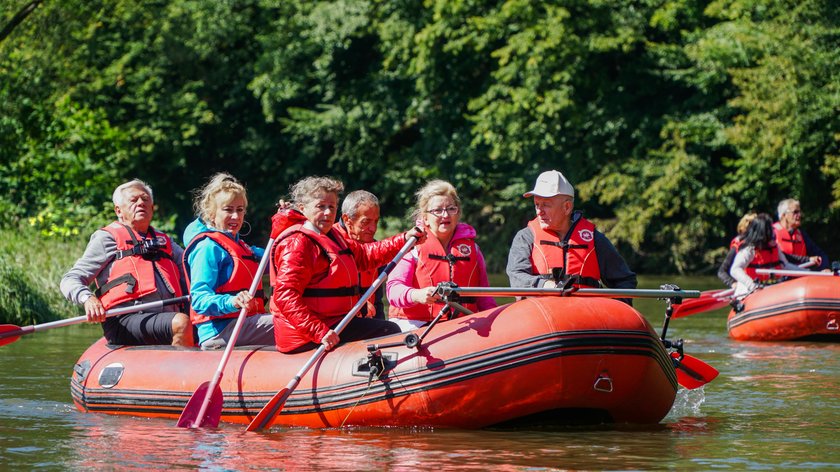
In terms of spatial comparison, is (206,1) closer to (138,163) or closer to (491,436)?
(138,163)

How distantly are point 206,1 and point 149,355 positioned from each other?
65.0 ft

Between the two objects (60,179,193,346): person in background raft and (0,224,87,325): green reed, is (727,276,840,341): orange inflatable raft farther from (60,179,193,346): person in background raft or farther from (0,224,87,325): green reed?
(0,224,87,325): green reed

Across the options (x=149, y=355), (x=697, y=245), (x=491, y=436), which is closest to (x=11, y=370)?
(x=149, y=355)

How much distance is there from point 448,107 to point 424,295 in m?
19.3

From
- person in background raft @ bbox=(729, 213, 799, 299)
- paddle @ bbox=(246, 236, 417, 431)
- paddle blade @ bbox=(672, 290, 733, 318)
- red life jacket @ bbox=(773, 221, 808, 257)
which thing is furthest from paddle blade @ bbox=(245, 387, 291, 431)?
red life jacket @ bbox=(773, 221, 808, 257)

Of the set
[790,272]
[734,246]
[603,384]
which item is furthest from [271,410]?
[734,246]

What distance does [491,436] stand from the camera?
654 cm

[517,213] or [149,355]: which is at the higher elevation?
[517,213]

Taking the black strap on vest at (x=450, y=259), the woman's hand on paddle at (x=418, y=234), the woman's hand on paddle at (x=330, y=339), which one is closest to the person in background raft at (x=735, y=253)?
the black strap on vest at (x=450, y=259)

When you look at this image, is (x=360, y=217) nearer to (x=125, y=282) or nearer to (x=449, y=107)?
(x=125, y=282)

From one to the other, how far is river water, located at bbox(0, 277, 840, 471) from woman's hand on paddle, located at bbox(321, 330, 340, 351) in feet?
1.48

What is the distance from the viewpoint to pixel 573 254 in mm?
7336

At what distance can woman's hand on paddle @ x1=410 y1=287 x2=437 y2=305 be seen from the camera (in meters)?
6.56

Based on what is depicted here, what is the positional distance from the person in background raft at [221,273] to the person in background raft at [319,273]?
43 centimetres
